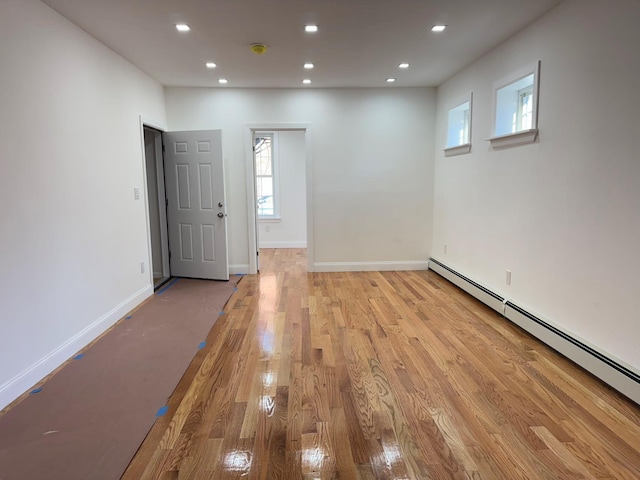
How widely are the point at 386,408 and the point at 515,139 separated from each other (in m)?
2.61

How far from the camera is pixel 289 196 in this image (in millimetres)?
7930

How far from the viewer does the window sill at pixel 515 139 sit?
323cm

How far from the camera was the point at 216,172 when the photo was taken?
16.8ft

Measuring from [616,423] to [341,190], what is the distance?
414 centimetres

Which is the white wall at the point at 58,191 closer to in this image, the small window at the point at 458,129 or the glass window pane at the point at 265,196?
the small window at the point at 458,129

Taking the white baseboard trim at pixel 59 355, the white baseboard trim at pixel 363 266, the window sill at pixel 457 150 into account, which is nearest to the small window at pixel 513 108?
the window sill at pixel 457 150

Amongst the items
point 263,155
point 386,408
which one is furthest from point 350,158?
point 386,408

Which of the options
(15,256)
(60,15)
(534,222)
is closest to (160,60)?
(60,15)

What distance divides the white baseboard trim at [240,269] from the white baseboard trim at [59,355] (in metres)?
1.67

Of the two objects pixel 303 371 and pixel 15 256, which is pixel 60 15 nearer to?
pixel 15 256

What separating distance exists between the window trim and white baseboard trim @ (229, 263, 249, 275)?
3555 mm

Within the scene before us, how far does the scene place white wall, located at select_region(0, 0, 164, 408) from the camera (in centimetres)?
241

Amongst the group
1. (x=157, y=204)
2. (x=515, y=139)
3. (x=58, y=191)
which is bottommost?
(x=157, y=204)

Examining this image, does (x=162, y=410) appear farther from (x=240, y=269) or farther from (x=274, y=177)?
(x=274, y=177)
